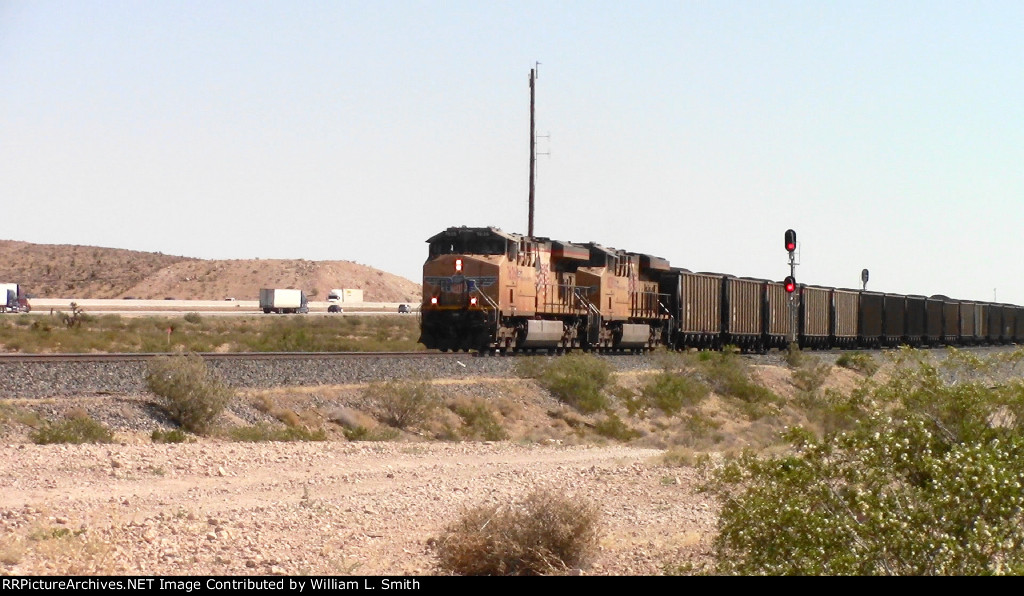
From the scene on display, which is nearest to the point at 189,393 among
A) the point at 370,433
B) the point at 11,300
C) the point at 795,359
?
the point at 370,433

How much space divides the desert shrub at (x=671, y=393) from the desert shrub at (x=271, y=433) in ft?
37.7

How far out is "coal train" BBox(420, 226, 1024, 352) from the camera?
30.6 metres

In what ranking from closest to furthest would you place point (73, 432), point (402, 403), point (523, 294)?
1. point (73, 432)
2. point (402, 403)
3. point (523, 294)

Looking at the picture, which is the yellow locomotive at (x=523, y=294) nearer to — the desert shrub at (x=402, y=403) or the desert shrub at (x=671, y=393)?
the desert shrub at (x=671, y=393)

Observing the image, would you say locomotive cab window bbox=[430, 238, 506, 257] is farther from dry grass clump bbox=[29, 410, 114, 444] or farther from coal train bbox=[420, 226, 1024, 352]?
dry grass clump bbox=[29, 410, 114, 444]

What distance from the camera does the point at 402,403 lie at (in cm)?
2183

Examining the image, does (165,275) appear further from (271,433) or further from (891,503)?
(891,503)

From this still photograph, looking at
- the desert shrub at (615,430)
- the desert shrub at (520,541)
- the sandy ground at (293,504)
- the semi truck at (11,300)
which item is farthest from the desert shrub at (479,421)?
the semi truck at (11,300)

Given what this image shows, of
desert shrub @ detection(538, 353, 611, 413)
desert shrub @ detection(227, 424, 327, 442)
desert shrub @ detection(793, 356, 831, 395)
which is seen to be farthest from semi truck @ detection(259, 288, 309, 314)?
desert shrub @ detection(227, 424, 327, 442)

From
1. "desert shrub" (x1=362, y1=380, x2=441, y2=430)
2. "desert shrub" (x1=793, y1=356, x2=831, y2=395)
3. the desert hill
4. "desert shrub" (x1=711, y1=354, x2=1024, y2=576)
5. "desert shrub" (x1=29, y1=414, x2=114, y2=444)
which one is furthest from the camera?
the desert hill

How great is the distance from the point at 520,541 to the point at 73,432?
923 centimetres

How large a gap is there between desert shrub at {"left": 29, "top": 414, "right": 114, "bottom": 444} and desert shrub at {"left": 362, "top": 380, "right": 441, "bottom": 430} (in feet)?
19.8

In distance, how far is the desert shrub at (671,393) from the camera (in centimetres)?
2850
